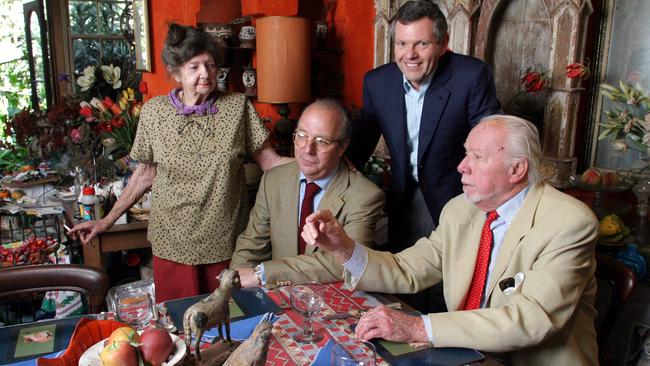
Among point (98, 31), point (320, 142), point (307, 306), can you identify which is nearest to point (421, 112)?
point (320, 142)

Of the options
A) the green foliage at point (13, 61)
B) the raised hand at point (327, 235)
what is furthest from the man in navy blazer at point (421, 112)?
the green foliage at point (13, 61)

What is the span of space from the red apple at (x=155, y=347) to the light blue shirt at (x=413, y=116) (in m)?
1.67

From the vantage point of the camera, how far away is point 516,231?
1.71 metres

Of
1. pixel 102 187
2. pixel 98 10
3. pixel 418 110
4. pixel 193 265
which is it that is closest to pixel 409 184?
pixel 418 110

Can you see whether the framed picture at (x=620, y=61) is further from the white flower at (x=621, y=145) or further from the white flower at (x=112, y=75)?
the white flower at (x=112, y=75)

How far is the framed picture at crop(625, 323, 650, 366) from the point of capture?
2.46 m

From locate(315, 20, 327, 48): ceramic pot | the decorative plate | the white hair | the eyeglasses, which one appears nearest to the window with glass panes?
locate(315, 20, 327, 48): ceramic pot

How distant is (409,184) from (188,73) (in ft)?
3.80

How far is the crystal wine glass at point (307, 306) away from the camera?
1.51 metres

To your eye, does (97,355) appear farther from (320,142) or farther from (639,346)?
(639,346)

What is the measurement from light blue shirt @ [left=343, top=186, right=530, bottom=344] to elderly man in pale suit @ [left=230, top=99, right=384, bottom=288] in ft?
0.81

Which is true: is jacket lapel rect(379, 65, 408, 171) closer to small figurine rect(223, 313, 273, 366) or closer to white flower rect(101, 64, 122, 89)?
small figurine rect(223, 313, 273, 366)

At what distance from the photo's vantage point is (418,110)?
8.39 ft

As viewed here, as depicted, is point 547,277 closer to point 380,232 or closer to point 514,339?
point 514,339
